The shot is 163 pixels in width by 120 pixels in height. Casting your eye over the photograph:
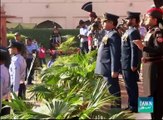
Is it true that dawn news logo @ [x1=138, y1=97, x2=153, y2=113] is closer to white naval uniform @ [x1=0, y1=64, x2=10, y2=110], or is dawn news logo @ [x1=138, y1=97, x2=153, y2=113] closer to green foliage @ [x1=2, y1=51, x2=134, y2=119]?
green foliage @ [x1=2, y1=51, x2=134, y2=119]

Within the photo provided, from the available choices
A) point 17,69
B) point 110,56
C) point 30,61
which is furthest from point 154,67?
point 30,61

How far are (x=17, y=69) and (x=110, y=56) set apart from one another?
1790 millimetres

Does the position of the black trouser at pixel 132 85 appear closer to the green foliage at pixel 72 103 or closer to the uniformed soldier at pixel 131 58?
the uniformed soldier at pixel 131 58

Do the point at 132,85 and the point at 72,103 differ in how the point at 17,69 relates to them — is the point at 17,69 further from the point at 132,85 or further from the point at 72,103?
the point at 72,103

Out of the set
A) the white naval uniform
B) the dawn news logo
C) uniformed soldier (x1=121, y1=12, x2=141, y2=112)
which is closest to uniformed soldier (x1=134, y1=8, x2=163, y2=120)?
the dawn news logo

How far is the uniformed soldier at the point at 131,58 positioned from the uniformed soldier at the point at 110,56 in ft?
0.53

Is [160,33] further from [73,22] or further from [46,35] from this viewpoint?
[73,22]

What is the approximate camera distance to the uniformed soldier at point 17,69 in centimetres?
967

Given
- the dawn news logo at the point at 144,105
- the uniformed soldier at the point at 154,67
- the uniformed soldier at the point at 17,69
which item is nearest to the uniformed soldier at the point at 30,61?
the uniformed soldier at the point at 17,69

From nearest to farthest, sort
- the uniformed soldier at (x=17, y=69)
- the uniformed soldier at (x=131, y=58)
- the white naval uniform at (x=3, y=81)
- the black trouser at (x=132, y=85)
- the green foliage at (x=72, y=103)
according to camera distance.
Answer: the green foliage at (x=72, y=103) → the white naval uniform at (x=3, y=81) → the uniformed soldier at (x=131, y=58) → the black trouser at (x=132, y=85) → the uniformed soldier at (x=17, y=69)

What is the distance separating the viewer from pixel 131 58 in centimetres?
910

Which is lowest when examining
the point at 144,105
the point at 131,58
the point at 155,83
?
the point at 144,105

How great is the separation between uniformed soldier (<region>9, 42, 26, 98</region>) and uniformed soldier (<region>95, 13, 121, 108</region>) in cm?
147

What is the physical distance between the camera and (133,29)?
9.06 m
